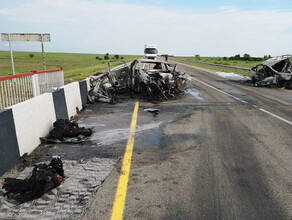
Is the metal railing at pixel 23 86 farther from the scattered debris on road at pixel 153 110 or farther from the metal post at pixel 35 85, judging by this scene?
the scattered debris on road at pixel 153 110

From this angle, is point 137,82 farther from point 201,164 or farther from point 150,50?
point 150,50

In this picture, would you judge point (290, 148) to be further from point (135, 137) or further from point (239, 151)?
point (135, 137)

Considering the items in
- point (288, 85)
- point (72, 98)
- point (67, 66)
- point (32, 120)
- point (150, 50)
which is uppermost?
point (150, 50)

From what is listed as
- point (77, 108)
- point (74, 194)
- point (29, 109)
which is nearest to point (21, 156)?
point (29, 109)

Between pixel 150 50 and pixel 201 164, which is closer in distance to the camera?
pixel 201 164

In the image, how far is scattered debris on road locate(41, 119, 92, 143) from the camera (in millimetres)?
6254

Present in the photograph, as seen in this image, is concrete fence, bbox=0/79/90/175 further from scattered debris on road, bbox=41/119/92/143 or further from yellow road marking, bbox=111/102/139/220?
yellow road marking, bbox=111/102/139/220

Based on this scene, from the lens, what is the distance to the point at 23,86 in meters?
7.40

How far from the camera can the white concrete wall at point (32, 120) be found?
512 centimetres

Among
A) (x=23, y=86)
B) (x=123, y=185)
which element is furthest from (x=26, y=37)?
(x=123, y=185)

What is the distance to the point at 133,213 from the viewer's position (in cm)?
333

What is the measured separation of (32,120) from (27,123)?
0.78ft

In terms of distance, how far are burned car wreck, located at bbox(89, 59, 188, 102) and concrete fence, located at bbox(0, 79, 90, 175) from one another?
382cm

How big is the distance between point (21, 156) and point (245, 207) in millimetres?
3726
